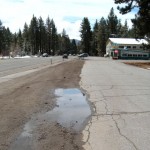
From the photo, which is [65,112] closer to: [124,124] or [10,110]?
[10,110]

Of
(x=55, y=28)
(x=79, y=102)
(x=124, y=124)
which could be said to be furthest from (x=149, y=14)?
(x=55, y=28)

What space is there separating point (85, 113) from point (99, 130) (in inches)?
93.9

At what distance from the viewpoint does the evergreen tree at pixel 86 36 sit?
6761 inches

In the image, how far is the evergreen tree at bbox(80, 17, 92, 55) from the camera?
171738mm

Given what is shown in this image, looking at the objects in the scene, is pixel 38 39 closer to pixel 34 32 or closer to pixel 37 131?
pixel 34 32

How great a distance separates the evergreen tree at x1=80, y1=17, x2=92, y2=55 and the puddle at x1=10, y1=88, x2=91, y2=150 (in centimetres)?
15799

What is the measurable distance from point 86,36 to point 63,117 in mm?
164480

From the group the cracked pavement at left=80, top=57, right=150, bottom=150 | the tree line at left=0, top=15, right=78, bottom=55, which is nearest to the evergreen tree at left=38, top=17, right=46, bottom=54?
the tree line at left=0, top=15, right=78, bottom=55

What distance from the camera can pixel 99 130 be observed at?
332 inches

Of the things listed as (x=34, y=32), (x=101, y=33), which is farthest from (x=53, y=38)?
(x=101, y=33)

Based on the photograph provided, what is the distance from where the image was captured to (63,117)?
1008 centimetres

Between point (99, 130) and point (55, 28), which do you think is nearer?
point (99, 130)

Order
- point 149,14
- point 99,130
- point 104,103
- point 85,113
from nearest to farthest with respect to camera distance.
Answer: point 99,130 < point 85,113 < point 104,103 < point 149,14

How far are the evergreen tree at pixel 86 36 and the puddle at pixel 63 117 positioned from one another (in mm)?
157987
